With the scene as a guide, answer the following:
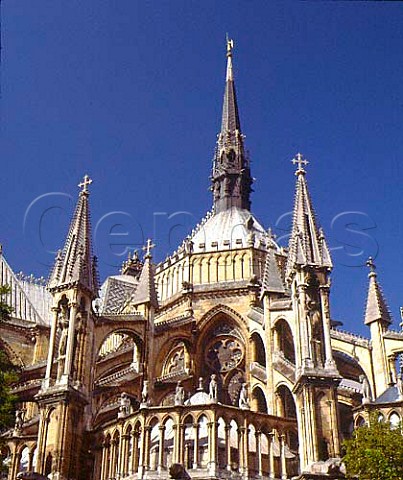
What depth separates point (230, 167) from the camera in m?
48.8

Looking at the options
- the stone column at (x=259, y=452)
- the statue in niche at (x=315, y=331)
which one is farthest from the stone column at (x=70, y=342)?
the statue in niche at (x=315, y=331)

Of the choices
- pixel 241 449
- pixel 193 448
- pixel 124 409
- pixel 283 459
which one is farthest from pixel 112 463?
pixel 283 459

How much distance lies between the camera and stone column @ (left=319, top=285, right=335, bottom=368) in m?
25.5

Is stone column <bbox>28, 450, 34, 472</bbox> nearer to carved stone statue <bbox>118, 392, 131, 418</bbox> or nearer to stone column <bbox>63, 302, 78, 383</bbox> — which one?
stone column <bbox>63, 302, 78, 383</bbox>

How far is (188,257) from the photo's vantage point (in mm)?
38438

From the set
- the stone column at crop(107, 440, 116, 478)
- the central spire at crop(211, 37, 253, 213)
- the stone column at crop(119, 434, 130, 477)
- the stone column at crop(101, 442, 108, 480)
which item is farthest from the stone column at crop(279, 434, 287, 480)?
the central spire at crop(211, 37, 253, 213)

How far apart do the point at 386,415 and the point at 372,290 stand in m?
10.3

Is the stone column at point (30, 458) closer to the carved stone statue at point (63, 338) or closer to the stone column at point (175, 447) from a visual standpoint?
the carved stone statue at point (63, 338)

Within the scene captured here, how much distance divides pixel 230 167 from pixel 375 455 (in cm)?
3135

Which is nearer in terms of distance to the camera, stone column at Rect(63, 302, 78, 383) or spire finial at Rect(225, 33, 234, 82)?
stone column at Rect(63, 302, 78, 383)

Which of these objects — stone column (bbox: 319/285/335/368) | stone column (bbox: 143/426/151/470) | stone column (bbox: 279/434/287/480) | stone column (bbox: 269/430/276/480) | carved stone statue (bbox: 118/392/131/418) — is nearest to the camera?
stone column (bbox: 143/426/151/470)

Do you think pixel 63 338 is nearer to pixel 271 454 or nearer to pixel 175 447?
pixel 175 447

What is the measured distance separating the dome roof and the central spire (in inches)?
96.1

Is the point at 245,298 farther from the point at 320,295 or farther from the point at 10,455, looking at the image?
the point at 10,455
